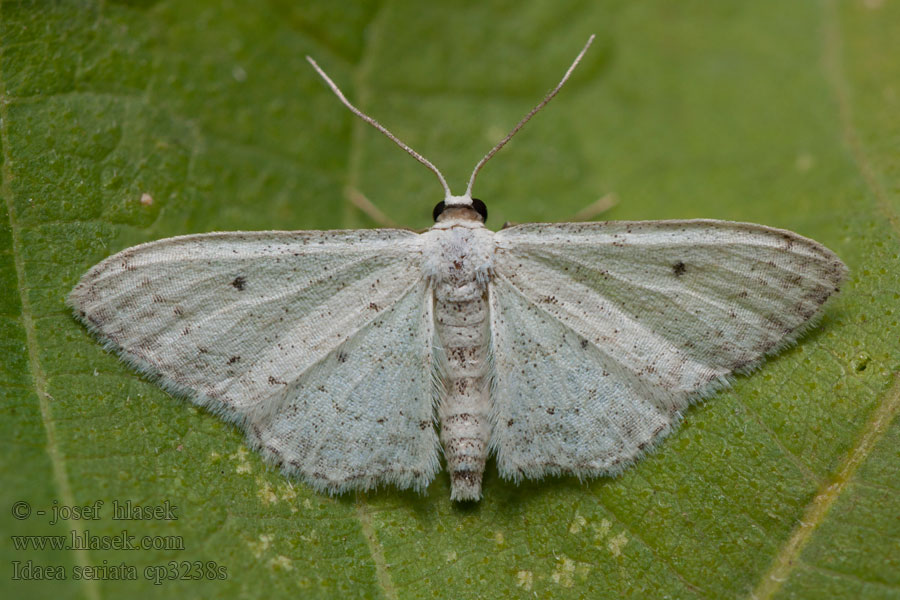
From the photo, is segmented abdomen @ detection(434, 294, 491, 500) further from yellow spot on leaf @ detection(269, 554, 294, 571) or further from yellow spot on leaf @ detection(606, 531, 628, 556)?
yellow spot on leaf @ detection(269, 554, 294, 571)

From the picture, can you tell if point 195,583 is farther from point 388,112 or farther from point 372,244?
point 388,112

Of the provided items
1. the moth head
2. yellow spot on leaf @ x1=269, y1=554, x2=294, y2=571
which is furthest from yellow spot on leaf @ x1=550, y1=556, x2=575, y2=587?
the moth head

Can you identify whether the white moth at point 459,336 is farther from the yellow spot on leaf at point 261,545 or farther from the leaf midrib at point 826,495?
the leaf midrib at point 826,495

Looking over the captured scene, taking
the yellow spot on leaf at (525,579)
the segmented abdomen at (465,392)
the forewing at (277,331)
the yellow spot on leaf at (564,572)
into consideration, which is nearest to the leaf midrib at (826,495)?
the yellow spot on leaf at (564,572)

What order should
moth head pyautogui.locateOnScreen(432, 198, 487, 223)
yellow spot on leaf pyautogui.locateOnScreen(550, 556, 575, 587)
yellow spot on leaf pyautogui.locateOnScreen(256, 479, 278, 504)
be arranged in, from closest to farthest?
yellow spot on leaf pyautogui.locateOnScreen(550, 556, 575, 587) → yellow spot on leaf pyautogui.locateOnScreen(256, 479, 278, 504) → moth head pyautogui.locateOnScreen(432, 198, 487, 223)

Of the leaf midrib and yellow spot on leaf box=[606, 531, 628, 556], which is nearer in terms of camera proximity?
the leaf midrib

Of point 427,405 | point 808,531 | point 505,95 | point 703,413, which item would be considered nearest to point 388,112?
point 505,95

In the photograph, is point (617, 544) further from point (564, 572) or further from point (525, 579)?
point (525, 579)
